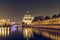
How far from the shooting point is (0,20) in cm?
12050

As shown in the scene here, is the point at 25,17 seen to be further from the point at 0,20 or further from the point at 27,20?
the point at 0,20

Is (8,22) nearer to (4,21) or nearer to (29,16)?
(4,21)

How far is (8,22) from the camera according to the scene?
121875 mm

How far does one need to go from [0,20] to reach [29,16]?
1756 inches

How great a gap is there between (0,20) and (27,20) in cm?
3568

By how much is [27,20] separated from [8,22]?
32720mm

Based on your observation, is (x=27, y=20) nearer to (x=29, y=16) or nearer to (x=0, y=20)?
(x=29, y=16)

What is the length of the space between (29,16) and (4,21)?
146 feet

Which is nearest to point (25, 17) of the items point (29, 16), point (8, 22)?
point (29, 16)

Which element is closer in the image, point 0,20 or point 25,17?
point 0,20

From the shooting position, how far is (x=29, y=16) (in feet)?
531

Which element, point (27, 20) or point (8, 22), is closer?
point (8, 22)

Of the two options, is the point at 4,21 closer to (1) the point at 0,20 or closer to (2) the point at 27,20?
(1) the point at 0,20

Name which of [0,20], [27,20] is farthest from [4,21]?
[27,20]
